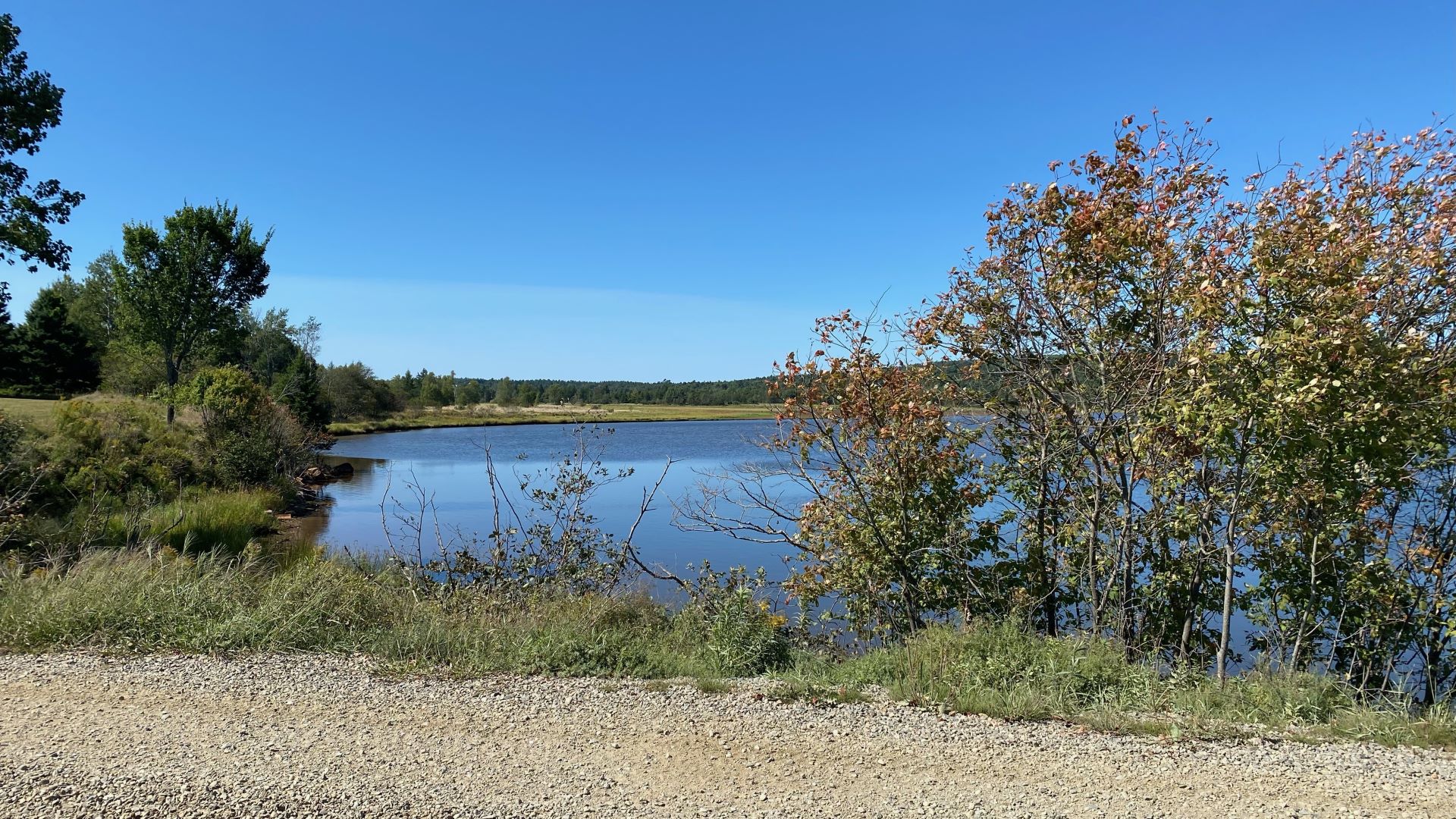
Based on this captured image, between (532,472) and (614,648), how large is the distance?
20.1 m

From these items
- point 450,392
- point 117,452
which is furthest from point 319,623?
point 450,392

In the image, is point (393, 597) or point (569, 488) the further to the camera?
point (569, 488)

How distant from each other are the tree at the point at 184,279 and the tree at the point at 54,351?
A: 18849mm

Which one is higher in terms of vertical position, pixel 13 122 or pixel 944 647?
pixel 13 122

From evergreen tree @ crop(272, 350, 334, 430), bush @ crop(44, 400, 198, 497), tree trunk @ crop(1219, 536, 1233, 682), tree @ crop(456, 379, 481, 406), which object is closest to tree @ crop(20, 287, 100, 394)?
evergreen tree @ crop(272, 350, 334, 430)

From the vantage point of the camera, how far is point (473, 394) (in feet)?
305

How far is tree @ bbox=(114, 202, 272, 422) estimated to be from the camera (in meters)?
27.3

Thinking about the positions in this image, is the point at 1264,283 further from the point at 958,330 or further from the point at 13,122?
the point at 13,122

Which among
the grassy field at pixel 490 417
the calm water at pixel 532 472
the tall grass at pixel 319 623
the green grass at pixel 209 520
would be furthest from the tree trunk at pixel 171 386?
the grassy field at pixel 490 417

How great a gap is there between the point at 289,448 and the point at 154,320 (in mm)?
6985

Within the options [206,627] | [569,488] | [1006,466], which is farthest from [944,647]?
[206,627]

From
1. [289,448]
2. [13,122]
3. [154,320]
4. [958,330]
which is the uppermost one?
[13,122]

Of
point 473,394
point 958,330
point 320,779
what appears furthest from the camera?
point 473,394

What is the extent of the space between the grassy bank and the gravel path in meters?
0.30
